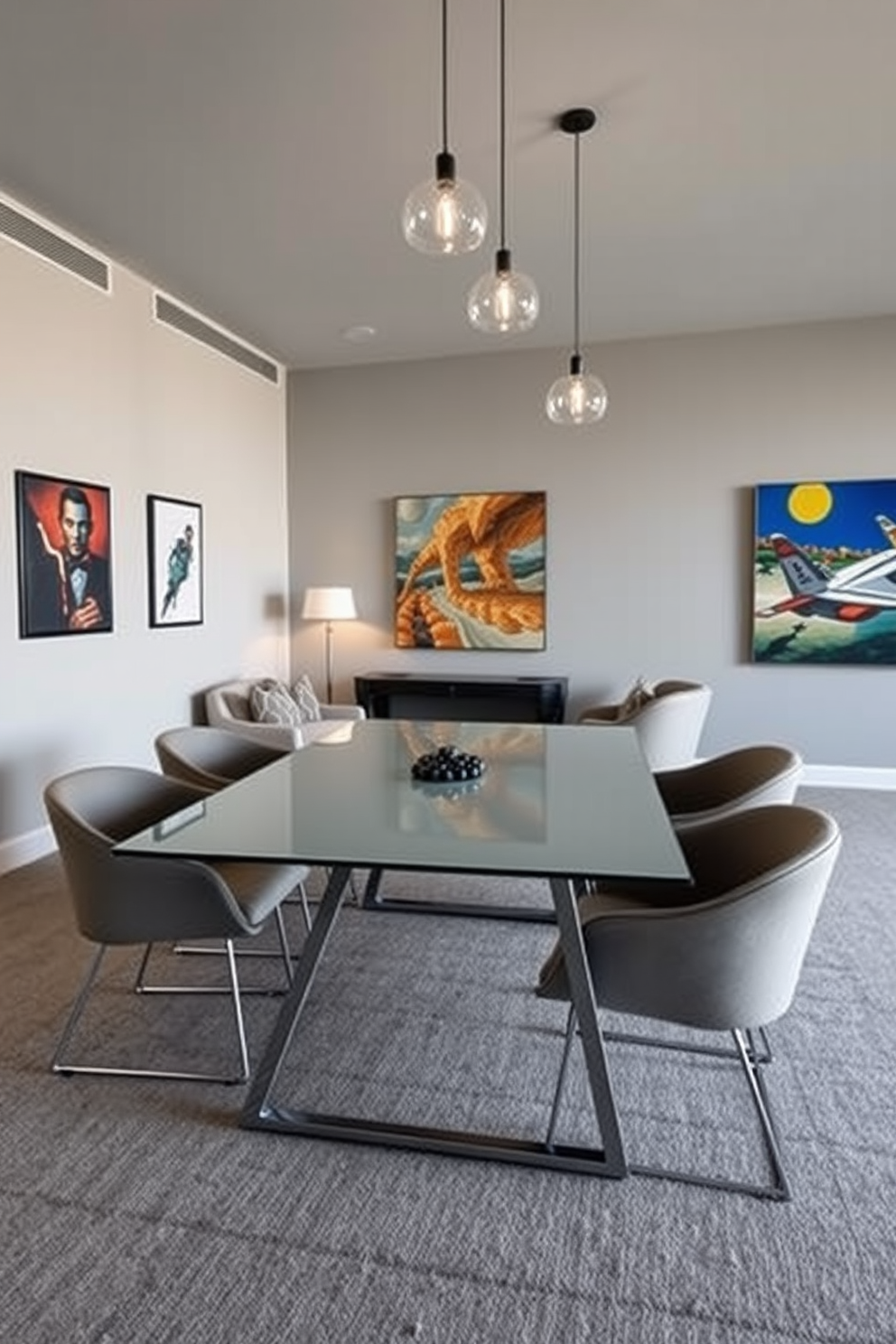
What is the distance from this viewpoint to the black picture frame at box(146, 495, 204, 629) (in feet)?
15.5

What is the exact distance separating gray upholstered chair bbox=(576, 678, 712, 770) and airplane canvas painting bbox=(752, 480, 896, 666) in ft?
4.46

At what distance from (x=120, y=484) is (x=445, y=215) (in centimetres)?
282

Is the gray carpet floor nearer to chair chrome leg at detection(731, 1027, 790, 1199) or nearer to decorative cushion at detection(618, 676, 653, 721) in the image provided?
chair chrome leg at detection(731, 1027, 790, 1199)

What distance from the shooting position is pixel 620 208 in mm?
3770

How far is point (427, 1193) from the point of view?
5.89 ft

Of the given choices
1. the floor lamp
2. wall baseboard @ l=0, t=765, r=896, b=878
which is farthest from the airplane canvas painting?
the floor lamp

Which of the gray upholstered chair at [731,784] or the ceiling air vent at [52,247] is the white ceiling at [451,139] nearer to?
the ceiling air vent at [52,247]

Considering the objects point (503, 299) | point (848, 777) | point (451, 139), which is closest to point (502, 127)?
point (451, 139)

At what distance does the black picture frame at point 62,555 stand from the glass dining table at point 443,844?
1996 millimetres

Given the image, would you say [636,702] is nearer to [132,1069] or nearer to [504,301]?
[504,301]

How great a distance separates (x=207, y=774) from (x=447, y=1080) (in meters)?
1.35

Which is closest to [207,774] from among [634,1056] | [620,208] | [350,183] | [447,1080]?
[447,1080]

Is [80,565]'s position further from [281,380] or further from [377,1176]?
[377,1176]

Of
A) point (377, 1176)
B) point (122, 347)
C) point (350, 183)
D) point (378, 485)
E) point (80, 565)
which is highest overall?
point (350, 183)
